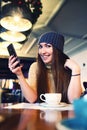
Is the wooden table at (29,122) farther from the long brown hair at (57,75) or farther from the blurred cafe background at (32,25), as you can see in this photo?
the blurred cafe background at (32,25)

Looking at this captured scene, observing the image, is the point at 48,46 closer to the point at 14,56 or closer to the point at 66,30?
the point at 14,56

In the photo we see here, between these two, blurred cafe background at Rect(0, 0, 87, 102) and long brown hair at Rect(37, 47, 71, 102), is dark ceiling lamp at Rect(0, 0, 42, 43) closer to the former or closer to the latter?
blurred cafe background at Rect(0, 0, 87, 102)

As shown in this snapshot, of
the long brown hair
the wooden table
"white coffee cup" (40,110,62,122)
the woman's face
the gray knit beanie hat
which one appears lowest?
"white coffee cup" (40,110,62,122)

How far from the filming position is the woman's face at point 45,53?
1.39 meters

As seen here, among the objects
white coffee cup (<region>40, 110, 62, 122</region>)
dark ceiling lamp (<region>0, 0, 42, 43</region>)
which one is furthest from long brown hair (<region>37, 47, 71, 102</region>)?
dark ceiling lamp (<region>0, 0, 42, 43</region>)

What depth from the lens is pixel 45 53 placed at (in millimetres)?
1390

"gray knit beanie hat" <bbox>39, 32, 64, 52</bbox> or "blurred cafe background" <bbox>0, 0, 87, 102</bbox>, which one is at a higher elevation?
"blurred cafe background" <bbox>0, 0, 87, 102</bbox>

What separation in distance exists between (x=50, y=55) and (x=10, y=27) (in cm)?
165

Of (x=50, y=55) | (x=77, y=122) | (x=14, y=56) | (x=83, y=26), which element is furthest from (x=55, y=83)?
(x=83, y=26)

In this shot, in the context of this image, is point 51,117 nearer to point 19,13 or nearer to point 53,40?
point 53,40

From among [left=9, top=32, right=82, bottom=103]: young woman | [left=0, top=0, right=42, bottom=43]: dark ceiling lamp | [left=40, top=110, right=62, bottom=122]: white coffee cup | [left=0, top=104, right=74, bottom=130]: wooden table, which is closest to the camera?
[left=0, top=104, right=74, bottom=130]: wooden table

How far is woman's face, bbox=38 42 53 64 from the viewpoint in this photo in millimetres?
1390

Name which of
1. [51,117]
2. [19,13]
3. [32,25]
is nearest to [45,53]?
[51,117]

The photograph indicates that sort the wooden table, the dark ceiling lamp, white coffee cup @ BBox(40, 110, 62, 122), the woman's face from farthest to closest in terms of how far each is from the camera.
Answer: the dark ceiling lamp, the woman's face, white coffee cup @ BBox(40, 110, 62, 122), the wooden table
